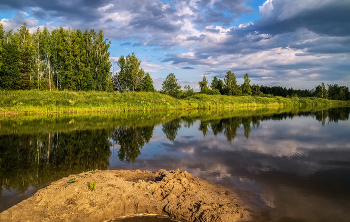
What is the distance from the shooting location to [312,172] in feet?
28.9

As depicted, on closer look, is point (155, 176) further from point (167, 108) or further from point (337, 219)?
point (167, 108)

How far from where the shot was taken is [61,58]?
53125 millimetres

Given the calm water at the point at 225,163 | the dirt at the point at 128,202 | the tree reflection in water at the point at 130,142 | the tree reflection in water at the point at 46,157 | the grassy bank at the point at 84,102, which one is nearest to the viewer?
the dirt at the point at 128,202

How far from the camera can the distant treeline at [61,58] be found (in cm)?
4853

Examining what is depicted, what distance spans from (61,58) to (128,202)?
55600 mm

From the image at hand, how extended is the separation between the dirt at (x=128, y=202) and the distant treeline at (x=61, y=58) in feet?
157

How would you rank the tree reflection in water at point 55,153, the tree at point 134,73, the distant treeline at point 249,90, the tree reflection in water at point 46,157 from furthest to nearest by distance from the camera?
1. the distant treeline at point 249,90
2. the tree at point 134,73
3. the tree reflection in water at point 55,153
4. the tree reflection in water at point 46,157

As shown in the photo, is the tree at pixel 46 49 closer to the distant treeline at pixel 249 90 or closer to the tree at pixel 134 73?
the tree at pixel 134 73

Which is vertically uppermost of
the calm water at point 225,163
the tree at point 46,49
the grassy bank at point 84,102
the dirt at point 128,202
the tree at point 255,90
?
the tree at point 46,49

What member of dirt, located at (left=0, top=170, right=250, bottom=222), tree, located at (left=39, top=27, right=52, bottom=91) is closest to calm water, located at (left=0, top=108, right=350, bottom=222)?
dirt, located at (left=0, top=170, right=250, bottom=222)

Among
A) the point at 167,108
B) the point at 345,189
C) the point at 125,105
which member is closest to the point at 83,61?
the point at 125,105

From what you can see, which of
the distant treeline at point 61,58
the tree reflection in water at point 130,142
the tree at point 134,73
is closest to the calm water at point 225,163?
the tree reflection in water at point 130,142

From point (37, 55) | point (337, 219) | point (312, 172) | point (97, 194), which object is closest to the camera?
point (337, 219)

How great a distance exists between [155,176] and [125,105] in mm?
35733
